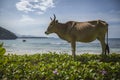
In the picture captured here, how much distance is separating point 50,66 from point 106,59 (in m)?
2.66

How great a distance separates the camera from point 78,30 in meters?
8.60

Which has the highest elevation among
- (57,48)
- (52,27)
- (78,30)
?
(52,27)

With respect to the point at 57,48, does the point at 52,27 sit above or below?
above

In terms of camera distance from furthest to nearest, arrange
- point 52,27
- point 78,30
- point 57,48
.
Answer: point 57,48 → point 52,27 → point 78,30

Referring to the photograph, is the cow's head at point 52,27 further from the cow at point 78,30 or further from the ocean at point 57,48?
the ocean at point 57,48

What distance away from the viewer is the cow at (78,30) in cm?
859

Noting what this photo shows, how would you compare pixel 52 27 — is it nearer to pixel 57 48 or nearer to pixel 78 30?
pixel 78 30

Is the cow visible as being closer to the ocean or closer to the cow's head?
the cow's head

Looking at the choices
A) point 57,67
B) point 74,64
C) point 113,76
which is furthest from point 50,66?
point 113,76

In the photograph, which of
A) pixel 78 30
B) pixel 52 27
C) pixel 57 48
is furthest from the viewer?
pixel 57 48

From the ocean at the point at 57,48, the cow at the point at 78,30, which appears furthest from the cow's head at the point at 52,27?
the ocean at the point at 57,48

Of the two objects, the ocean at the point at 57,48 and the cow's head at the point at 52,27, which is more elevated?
the cow's head at the point at 52,27

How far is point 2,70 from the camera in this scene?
5.97m

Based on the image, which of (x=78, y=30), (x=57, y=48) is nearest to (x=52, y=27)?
(x=78, y=30)
